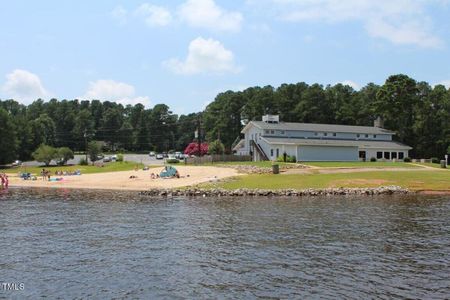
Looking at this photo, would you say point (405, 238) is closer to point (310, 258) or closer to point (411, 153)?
point (310, 258)

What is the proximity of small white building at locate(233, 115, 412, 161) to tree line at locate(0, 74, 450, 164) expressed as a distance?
30.1ft

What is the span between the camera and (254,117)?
122 meters

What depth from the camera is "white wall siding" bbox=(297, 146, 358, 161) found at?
76.6 meters

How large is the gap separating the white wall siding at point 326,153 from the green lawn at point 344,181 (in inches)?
819

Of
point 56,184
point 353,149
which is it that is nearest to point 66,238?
point 56,184

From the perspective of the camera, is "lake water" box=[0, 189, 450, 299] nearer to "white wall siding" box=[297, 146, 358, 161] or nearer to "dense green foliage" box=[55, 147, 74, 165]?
"white wall siding" box=[297, 146, 358, 161]

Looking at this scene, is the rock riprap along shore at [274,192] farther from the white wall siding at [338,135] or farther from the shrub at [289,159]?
the white wall siding at [338,135]

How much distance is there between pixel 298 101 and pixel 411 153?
33.9 metres

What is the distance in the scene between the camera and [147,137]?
180000 mm

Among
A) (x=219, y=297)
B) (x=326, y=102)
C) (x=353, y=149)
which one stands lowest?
(x=219, y=297)

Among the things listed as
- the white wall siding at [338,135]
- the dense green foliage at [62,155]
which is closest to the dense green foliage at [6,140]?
the dense green foliage at [62,155]

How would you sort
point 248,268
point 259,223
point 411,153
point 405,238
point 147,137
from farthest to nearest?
point 147,137, point 411,153, point 259,223, point 405,238, point 248,268

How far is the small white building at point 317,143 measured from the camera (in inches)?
3059

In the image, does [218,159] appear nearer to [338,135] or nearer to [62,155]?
[338,135]
